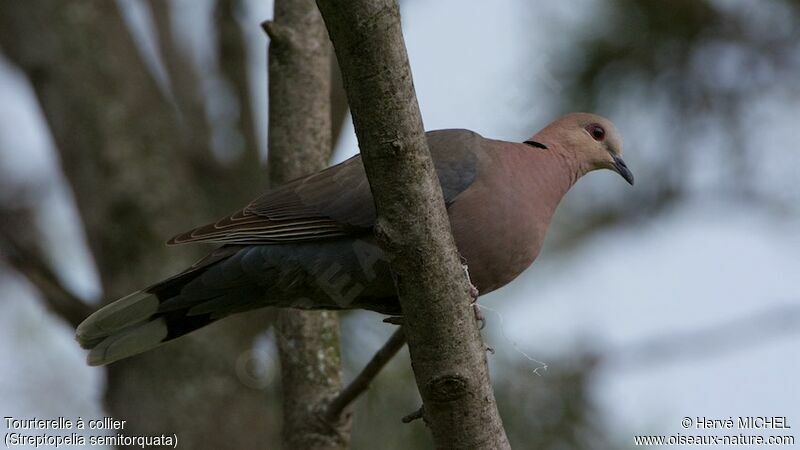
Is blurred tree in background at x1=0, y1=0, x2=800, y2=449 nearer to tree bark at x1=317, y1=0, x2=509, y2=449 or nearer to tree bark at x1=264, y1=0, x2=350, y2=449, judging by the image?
tree bark at x1=264, y1=0, x2=350, y2=449

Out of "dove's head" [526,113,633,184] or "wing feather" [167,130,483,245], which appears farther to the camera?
"dove's head" [526,113,633,184]

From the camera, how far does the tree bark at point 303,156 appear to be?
3.73 meters

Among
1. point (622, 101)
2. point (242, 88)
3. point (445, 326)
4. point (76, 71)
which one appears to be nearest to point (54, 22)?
point (76, 71)

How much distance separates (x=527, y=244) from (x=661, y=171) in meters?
2.29

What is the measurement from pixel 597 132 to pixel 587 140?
0.26 feet

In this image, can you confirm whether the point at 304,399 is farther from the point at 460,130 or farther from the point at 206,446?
the point at 460,130

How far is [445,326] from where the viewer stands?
2.47m

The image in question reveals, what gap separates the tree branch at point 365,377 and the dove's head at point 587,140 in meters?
1.03

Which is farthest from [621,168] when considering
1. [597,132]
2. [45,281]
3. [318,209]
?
[45,281]

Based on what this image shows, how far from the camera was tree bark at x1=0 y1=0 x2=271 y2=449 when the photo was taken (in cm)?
448

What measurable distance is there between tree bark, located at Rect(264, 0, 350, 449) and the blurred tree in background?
74cm

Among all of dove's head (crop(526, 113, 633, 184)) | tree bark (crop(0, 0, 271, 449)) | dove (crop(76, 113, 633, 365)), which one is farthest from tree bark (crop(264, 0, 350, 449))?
dove's head (crop(526, 113, 633, 184))

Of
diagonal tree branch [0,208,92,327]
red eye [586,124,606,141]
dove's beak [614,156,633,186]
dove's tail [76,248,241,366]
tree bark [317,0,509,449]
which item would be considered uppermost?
red eye [586,124,606,141]

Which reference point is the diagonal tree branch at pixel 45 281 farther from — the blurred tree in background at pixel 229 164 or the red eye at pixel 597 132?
the red eye at pixel 597 132
